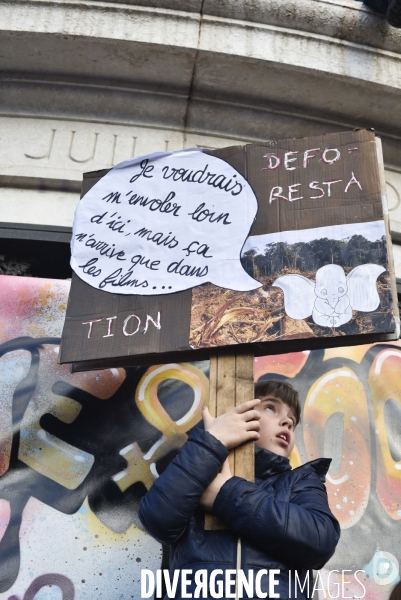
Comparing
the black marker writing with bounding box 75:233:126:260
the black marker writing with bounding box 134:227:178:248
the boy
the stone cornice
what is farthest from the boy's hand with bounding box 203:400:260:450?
the stone cornice

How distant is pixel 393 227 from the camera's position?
4820 mm

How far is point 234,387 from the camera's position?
9.45 feet

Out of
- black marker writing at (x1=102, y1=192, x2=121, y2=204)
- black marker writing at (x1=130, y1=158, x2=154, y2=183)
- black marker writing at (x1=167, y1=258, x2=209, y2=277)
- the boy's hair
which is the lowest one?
the boy's hair

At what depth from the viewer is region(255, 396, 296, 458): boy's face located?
3000mm

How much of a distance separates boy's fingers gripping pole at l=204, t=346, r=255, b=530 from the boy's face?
0.25 m

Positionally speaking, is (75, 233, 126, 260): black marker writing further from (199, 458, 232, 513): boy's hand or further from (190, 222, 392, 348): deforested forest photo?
(199, 458, 232, 513): boy's hand

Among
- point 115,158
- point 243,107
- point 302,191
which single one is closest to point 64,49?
point 115,158

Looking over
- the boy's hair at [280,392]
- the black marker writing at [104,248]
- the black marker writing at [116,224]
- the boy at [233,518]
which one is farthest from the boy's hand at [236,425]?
the black marker writing at [116,224]

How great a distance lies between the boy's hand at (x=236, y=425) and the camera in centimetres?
269

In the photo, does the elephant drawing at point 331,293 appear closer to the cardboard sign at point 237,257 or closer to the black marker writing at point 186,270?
the cardboard sign at point 237,257

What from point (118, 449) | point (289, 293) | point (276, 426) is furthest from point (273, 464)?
point (118, 449)

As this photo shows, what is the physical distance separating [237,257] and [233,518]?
1.14 metres

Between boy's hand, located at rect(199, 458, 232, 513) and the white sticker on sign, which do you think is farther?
the white sticker on sign

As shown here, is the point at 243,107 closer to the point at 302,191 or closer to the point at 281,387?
the point at 302,191
